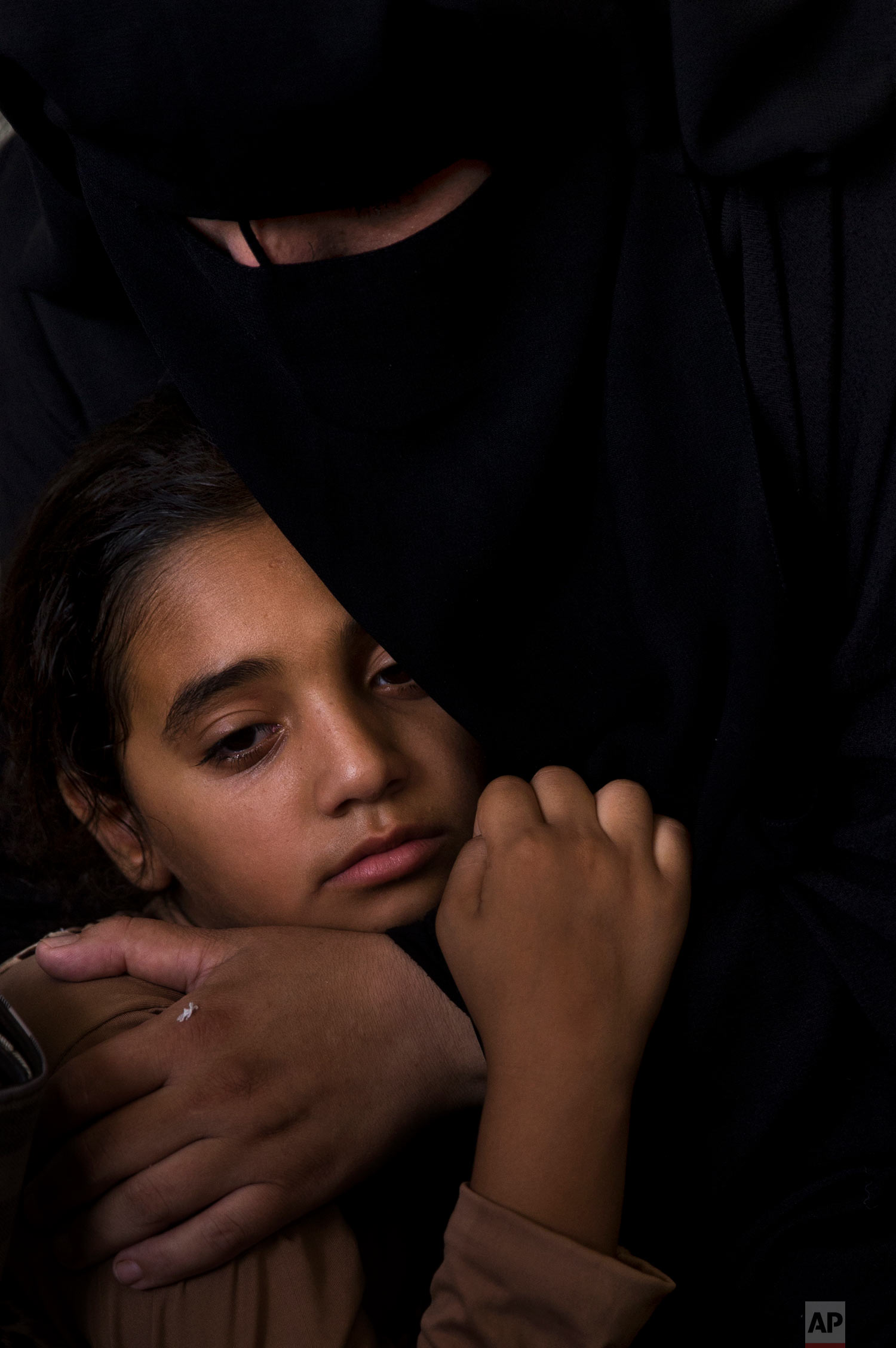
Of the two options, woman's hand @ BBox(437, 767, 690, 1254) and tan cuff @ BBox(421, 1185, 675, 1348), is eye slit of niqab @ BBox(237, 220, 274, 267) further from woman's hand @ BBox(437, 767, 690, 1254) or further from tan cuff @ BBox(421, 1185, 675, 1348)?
tan cuff @ BBox(421, 1185, 675, 1348)

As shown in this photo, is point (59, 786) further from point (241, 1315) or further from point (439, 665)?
point (241, 1315)

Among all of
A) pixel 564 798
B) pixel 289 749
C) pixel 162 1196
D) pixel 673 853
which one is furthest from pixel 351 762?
pixel 162 1196

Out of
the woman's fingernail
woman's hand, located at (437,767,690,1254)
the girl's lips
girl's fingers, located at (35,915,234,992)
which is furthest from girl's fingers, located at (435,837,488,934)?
the woman's fingernail

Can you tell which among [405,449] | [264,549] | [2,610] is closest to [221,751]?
[264,549]

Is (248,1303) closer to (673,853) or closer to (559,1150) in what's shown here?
(559,1150)

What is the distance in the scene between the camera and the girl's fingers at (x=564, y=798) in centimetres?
121

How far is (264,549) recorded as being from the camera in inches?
55.0

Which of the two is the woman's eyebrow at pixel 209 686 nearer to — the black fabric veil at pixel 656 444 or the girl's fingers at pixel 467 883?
the black fabric veil at pixel 656 444

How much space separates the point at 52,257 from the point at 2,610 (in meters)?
0.48

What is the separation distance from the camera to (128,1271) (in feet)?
3.52

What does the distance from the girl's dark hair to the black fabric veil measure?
0.24 metres

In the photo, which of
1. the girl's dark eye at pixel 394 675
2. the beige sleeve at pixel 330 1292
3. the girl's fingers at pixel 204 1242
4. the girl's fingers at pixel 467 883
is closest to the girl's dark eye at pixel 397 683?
the girl's dark eye at pixel 394 675

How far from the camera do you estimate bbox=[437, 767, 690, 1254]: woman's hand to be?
40.5 inches

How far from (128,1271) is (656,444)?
2.87ft
